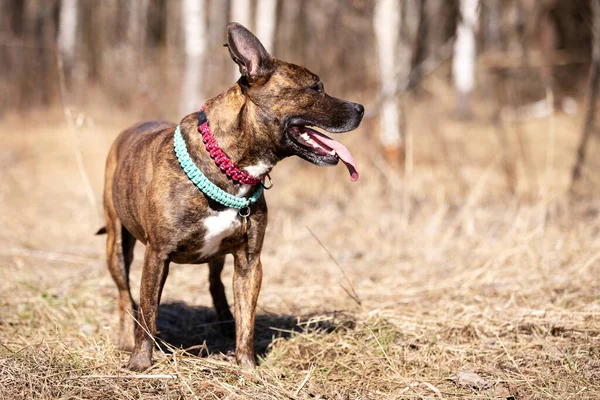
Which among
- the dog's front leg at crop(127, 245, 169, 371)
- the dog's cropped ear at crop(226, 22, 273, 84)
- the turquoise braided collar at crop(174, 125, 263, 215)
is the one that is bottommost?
the dog's front leg at crop(127, 245, 169, 371)

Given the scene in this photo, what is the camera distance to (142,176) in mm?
3771

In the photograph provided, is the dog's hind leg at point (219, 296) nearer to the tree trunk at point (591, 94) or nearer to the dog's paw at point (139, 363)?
the dog's paw at point (139, 363)

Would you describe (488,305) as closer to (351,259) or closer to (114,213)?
(351,259)

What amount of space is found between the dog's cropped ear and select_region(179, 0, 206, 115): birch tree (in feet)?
18.8

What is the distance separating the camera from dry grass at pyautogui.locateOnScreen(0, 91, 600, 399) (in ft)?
11.2

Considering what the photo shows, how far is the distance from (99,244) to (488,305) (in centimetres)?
409

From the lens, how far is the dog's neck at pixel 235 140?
11.5ft

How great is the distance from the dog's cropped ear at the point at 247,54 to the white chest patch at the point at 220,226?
0.68m

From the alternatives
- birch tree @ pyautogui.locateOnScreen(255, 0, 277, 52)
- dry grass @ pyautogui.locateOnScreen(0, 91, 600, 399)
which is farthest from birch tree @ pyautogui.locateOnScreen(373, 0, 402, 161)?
birch tree @ pyautogui.locateOnScreen(255, 0, 277, 52)

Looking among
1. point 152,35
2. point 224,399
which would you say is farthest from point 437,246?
point 152,35

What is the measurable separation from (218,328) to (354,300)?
0.97m

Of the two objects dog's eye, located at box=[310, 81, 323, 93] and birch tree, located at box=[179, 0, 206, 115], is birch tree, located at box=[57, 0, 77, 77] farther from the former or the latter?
dog's eye, located at box=[310, 81, 323, 93]

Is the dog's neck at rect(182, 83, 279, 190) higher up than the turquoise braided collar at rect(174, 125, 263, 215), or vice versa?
the dog's neck at rect(182, 83, 279, 190)

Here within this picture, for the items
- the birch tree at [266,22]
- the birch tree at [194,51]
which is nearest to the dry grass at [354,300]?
the birch tree at [194,51]
